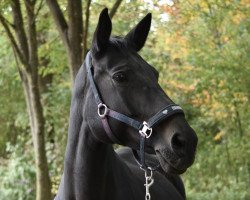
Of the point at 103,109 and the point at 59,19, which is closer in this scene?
the point at 103,109

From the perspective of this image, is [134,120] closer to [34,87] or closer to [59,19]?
[59,19]

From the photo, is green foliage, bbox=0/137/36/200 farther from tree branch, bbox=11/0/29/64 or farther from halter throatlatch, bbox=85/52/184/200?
halter throatlatch, bbox=85/52/184/200

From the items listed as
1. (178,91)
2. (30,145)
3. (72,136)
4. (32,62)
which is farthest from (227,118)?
(72,136)

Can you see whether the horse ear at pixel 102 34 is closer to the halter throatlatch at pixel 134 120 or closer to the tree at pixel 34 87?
the halter throatlatch at pixel 134 120

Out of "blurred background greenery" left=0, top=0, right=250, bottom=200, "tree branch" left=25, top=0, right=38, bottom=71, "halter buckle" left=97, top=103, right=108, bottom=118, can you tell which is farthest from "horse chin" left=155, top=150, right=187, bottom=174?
"tree branch" left=25, top=0, right=38, bottom=71

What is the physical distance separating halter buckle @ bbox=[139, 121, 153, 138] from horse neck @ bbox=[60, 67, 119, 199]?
42cm

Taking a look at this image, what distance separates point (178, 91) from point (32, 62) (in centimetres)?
598

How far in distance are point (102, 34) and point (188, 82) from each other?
8772 millimetres

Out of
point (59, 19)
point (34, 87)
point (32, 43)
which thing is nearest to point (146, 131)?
point (59, 19)

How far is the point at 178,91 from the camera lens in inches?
529

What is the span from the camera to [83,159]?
11.1 feet

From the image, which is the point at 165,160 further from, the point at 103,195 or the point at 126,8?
the point at 126,8

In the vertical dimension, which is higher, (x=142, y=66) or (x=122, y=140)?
(x=142, y=66)

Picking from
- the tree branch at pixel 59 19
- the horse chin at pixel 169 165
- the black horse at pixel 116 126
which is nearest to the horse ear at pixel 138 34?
the black horse at pixel 116 126
